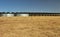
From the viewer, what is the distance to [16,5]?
2.20ft

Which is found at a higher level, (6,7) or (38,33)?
(6,7)

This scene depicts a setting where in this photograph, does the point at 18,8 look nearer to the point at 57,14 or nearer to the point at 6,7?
the point at 6,7

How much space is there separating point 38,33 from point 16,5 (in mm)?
276

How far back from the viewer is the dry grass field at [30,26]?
24.0 inches

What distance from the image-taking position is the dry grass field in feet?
2.00

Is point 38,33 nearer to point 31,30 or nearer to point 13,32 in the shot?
point 31,30

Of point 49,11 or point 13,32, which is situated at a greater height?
point 49,11

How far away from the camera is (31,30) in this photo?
622mm

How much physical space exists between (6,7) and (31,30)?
0.26m

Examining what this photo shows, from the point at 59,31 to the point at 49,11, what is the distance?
0.17m

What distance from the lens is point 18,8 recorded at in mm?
669

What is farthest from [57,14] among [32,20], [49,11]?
[32,20]

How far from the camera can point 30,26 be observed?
0.63 meters

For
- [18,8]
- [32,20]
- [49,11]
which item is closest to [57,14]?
[49,11]
